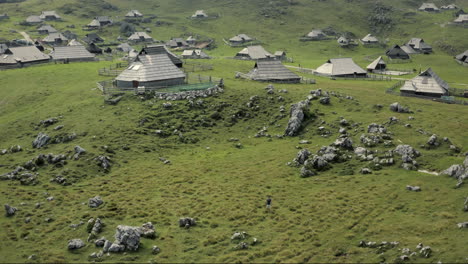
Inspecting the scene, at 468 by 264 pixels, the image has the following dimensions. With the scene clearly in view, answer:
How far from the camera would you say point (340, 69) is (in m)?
105

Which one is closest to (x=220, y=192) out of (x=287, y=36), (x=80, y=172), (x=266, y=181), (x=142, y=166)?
(x=266, y=181)

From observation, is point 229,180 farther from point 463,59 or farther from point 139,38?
point 139,38

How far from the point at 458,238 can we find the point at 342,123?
29628 mm

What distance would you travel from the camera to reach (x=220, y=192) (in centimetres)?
4475

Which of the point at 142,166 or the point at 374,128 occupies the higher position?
the point at 374,128

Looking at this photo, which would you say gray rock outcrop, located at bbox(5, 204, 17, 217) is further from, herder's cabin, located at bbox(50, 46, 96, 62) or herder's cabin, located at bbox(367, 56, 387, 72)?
herder's cabin, located at bbox(367, 56, 387, 72)

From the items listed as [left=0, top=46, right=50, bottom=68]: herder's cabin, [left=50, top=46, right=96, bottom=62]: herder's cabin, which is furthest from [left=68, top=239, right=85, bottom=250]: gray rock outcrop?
[left=50, top=46, right=96, bottom=62]: herder's cabin

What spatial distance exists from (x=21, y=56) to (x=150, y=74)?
60688 millimetres

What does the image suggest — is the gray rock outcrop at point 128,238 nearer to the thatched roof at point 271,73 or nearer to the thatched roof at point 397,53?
the thatched roof at point 271,73

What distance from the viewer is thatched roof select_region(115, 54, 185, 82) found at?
76812mm

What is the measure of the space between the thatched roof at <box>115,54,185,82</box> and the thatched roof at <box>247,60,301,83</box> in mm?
16398

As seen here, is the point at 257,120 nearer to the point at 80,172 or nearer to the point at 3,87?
the point at 80,172

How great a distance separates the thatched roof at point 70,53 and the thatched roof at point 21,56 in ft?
11.5

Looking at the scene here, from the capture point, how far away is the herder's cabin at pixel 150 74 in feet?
251
